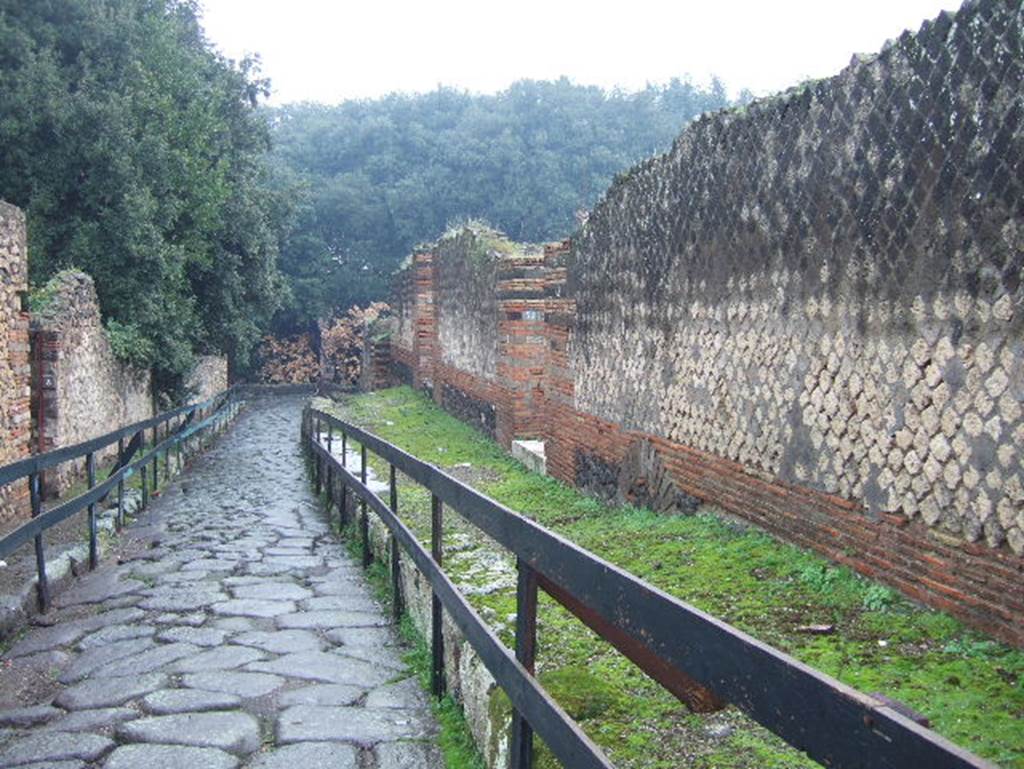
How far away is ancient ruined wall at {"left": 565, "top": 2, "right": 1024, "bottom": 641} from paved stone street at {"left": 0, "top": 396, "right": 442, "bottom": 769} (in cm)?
226

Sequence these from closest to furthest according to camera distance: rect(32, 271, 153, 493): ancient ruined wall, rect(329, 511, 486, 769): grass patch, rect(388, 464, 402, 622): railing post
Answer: rect(329, 511, 486, 769): grass patch, rect(388, 464, 402, 622): railing post, rect(32, 271, 153, 493): ancient ruined wall

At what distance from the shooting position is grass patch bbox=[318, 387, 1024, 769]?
9.30 ft

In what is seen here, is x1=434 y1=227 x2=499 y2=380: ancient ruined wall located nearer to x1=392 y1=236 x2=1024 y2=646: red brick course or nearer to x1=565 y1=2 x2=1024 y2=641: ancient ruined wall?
x1=392 y1=236 x2=1024 y2=646: red brick course

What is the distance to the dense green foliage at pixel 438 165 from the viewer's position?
135ft

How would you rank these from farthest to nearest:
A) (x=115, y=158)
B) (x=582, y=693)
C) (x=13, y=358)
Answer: (x=115, y=158), (x=13, y=358), (x=582, y=693)

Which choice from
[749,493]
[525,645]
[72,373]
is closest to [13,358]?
[72,373]

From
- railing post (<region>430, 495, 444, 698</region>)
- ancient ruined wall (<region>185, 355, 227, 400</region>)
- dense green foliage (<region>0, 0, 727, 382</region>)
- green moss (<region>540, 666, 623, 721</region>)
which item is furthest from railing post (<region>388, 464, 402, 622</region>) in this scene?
ancient ruined wall (<region>185, 355, 227, 400</region>)

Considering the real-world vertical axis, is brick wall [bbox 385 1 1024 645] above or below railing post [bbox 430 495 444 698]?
above

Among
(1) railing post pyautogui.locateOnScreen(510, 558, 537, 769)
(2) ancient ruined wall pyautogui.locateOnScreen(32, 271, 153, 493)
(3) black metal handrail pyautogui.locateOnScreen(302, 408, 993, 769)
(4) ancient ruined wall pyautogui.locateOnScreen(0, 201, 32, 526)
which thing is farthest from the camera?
(2) ancient ruined wall pyautogui.locateOnScreen(32, 271, 153, 493)

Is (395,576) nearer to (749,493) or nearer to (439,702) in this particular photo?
(439,702)

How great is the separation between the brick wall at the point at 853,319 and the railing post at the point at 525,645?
2.09 metres

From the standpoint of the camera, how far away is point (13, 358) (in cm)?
868

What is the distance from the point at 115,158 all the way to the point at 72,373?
194 inches

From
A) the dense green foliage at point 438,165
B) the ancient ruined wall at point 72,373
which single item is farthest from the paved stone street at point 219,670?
the dense green foliage at point 438,165
